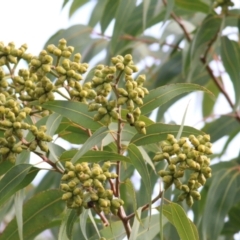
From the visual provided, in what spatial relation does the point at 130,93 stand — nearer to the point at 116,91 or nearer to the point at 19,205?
the point at 116,91

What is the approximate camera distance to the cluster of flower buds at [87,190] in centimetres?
127

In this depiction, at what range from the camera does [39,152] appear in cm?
139

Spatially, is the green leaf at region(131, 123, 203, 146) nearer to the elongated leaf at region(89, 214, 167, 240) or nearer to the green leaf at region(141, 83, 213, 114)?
the green leaf at region(141, 83, 213, 114)

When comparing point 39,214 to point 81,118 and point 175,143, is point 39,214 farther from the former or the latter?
point 175,143

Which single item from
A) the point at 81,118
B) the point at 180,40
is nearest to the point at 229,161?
the point at 180,40

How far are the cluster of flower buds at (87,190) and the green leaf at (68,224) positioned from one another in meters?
0.12

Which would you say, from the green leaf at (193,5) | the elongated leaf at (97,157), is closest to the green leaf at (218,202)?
the green leaf at (193,5)

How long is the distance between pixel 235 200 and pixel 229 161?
0.57ft

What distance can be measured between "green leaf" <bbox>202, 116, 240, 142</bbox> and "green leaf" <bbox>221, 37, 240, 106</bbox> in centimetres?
23

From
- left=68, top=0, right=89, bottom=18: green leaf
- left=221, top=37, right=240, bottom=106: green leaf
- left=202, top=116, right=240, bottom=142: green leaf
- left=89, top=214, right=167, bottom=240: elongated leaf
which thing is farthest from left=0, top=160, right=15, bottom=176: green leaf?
left=68, top=0, right=89, bottom=18: green leaf

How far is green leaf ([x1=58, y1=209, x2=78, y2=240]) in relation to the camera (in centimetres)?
141

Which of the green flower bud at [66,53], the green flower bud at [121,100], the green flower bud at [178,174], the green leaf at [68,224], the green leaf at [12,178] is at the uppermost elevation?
the green flower bud at [66,53]

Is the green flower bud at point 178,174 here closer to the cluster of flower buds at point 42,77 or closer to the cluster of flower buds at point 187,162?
the cluster of flower buds at point 187,162

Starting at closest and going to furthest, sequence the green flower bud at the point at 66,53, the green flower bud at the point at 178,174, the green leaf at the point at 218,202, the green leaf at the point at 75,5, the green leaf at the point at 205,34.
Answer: the green flower bud at the point at 178,174 < the green flower bud at the point at 66,53 < the green leaf at the point at 218,202 < the green leaf at the point at 205,34 < the green leaf at the point at 75,5
